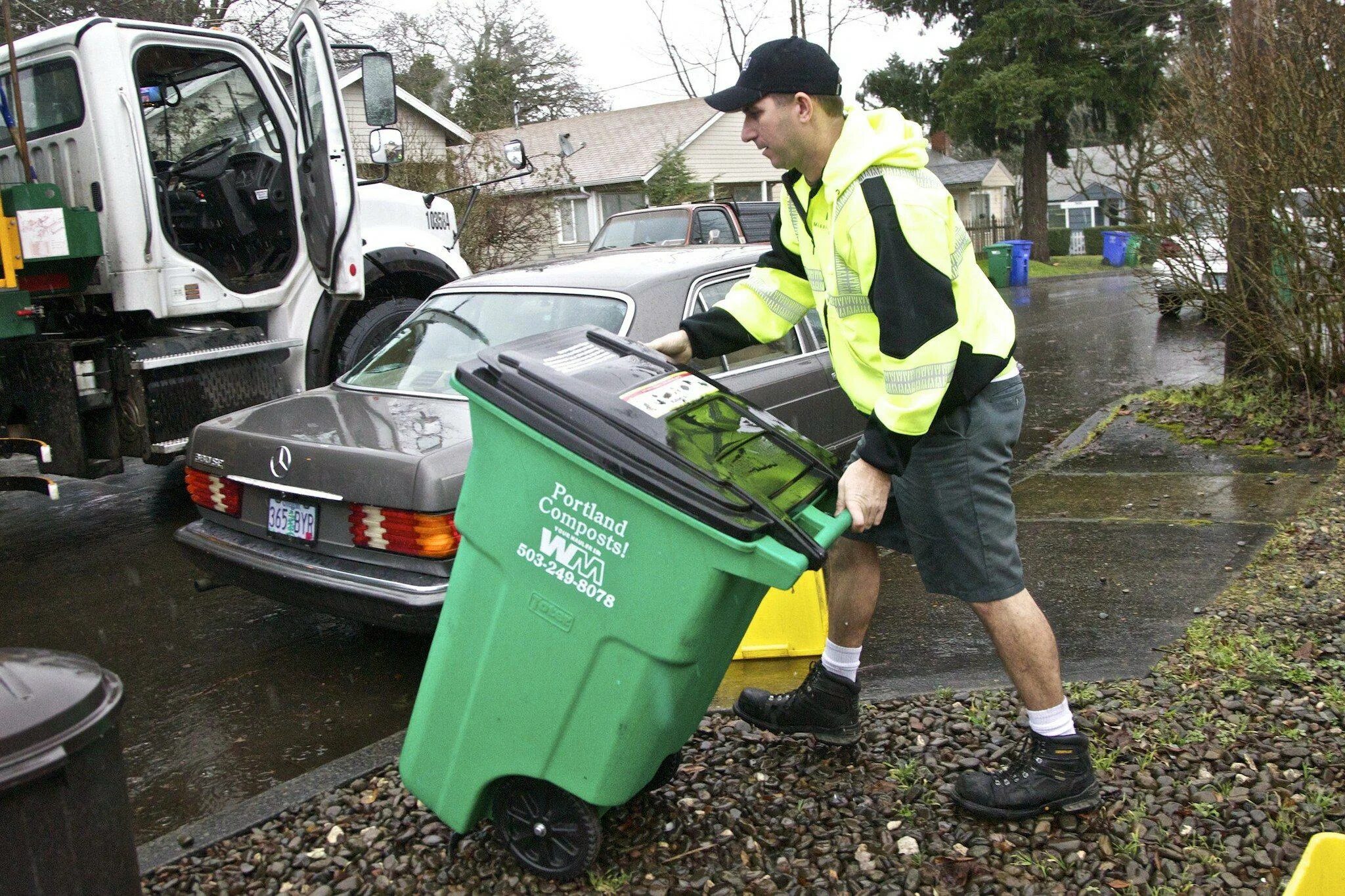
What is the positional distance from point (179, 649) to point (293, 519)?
3.64 ft

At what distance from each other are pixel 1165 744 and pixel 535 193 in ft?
56.3

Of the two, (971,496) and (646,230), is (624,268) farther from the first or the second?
(646,230)

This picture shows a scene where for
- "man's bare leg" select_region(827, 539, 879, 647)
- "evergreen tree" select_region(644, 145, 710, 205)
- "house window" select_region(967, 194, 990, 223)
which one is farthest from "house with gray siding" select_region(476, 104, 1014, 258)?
"man's bare leg" select_region(827, 539, 879, 647)

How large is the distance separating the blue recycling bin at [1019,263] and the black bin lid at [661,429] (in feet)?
84.9

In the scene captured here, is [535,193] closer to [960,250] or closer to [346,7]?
[346,7]

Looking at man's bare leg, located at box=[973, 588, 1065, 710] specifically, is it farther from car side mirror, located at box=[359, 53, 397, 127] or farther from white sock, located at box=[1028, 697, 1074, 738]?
car side mirror, located at box=[359, 53, 397, 127]

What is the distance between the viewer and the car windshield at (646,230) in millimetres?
16359

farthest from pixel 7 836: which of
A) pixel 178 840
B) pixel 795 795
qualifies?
pixel 795 795

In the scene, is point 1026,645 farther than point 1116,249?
No

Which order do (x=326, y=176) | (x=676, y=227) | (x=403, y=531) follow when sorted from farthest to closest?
(x=676, y=227) < (x=326, y=176) < (x=403, y=531)

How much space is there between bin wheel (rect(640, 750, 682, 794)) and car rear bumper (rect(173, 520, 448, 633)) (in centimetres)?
101

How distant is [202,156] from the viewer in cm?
689

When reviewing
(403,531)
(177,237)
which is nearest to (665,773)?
(403,531)

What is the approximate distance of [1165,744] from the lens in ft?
10.4
